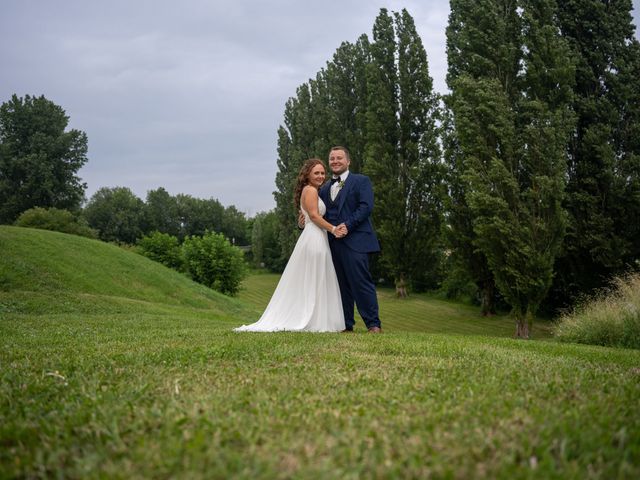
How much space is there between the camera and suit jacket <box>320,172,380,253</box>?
8805 mm

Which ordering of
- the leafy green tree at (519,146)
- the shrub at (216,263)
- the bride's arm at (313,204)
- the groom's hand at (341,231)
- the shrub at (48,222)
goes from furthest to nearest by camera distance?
the shrub at (48,222), the shrub at (216,263), the leafy green tree at (519,146), the bride's arm at (313,204), the groom's hand at (341,231)

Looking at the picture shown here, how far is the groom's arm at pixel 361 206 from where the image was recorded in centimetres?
877

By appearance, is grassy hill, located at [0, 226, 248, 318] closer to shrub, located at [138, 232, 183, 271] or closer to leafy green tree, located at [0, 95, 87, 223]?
shrub, located at [138, 232, 183, 271]

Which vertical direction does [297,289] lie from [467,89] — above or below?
below

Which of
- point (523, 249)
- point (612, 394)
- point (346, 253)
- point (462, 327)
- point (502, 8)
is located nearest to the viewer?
point (612, 394)

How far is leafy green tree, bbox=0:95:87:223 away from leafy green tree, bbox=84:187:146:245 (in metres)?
19.0

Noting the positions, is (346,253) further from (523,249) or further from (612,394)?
(523,249)

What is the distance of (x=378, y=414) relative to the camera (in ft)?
8.78

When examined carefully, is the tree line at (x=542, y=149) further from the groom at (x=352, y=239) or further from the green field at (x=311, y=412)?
the green field at (x=311, y=412)

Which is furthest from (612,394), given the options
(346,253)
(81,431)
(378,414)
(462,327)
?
(462,327)

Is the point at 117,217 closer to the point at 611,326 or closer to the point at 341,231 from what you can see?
the point at 341,231

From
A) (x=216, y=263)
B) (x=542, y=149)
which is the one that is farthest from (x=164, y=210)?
(x=542, y=149)

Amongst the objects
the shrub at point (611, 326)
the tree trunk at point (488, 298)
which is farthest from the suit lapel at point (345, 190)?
the tree trunk at point (488, 298)

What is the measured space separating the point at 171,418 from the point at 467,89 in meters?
19.2
